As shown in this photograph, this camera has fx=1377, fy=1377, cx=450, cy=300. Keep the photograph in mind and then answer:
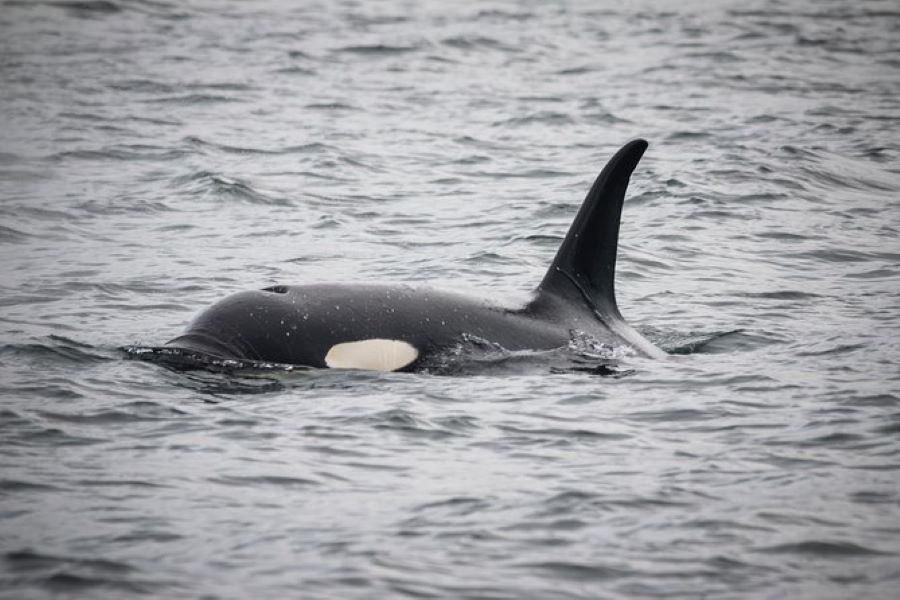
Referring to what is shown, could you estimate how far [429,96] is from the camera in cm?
2947

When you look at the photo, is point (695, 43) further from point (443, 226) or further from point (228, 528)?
point (228, 528)

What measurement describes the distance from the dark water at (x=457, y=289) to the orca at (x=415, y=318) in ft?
0.82

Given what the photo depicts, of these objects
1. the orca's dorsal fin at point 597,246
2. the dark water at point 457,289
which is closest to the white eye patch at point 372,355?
the dark water at point 457,289

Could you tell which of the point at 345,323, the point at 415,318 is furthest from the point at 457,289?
the point at 345,323

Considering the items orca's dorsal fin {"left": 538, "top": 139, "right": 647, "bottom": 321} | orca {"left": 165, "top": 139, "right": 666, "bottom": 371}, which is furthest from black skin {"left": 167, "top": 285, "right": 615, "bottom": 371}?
orca's dorsal fin {"left": 538, "top": 139, "right": 647, "bottom": 321}

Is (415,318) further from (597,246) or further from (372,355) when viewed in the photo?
(597,246)

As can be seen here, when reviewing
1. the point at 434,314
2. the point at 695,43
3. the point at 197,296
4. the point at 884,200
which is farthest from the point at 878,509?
the point at 695,43

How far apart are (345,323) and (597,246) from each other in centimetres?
225

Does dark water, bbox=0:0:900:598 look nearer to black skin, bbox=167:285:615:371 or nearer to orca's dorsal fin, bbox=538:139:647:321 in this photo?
black skin, bbox=167:285:615:371

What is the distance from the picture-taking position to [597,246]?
36.2ft

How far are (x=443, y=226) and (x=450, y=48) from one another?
18809mm

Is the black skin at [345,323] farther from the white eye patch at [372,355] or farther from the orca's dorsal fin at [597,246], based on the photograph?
the orca's dorsal fin at [597,246]

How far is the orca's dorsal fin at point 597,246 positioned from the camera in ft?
35.6

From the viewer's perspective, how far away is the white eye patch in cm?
1009
